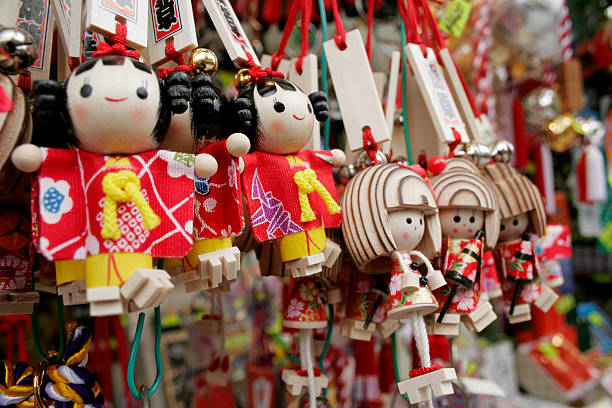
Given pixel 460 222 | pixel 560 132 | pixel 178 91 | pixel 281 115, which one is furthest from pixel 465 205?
pixel 560 132

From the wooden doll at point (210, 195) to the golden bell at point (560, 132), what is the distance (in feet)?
3.64

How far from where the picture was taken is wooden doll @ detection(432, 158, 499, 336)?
648 mm

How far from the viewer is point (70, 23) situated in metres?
0.56

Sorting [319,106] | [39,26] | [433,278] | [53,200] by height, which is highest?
[39,26]

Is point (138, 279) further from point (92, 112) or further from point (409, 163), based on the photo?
point (409, 163)

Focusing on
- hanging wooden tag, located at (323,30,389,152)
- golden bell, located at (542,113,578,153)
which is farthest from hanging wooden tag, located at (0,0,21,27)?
golden bell, located at (542,113,578,153)

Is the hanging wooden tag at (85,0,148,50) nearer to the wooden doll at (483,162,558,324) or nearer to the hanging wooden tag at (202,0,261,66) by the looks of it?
the hanging wooden tag at (202,0,261,66)

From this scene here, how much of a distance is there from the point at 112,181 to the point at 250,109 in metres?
0.17

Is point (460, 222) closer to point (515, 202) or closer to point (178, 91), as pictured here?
point (515, 202)

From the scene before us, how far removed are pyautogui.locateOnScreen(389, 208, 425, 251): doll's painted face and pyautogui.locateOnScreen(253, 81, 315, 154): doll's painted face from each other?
149 millimetres

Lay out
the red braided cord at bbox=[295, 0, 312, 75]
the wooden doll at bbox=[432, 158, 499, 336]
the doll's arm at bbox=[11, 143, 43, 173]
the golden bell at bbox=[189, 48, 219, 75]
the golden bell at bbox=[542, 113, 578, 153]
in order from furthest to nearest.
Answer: the golden bell at bbox=[542, 113, 578, 153] < the red braided cord at bbox=[295, 0, 312, 75] < the wooden doll at bbox=[432, 158, 499, 336] < the golden bell at bbox=[189, 48, 219, 75] < the doll's arm at bbox=[11, 143, 43, 173]

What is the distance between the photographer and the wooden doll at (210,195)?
521 millimetres

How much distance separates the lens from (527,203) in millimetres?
732

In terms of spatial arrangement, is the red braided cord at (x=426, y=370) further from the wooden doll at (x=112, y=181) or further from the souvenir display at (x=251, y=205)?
the wooden doll at (x=112, y=181)
